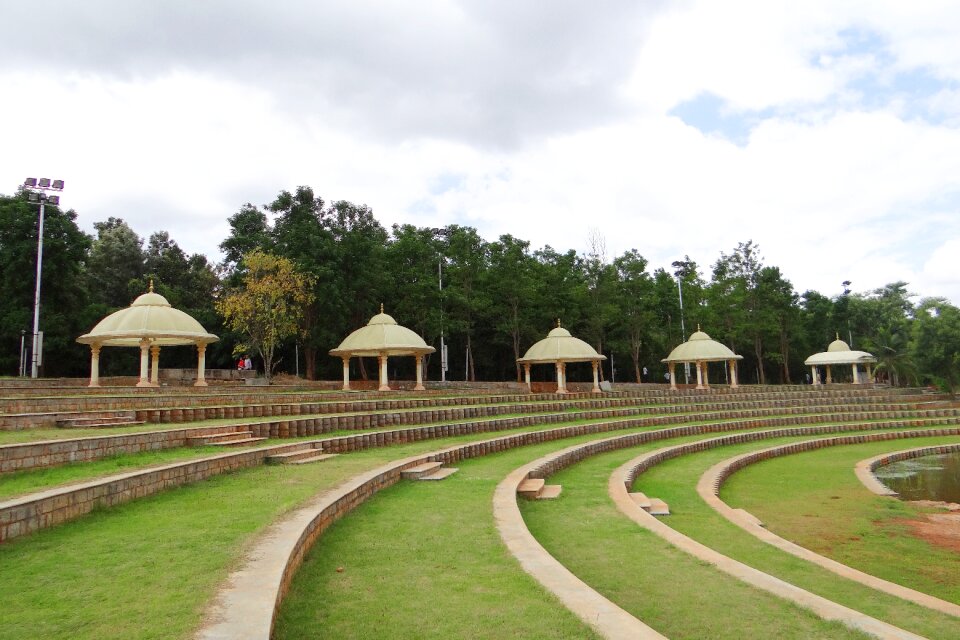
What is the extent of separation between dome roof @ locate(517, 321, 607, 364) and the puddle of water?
14109 millimetres

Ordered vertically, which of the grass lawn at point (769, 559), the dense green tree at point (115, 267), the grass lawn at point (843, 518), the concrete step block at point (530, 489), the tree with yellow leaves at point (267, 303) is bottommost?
the grass lawn at point (843, 518)

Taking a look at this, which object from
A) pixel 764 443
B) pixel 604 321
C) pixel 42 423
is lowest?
pixel 764 443

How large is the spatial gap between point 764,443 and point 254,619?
15.1 meters

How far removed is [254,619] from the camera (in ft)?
9.65

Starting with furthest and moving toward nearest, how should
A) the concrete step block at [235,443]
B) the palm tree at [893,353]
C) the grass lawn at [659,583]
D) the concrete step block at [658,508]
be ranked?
the palm tree at [893,353] → the concrete step block at [235,443] → the concrete step block at [658,508] → the grass lawn at [659,583]

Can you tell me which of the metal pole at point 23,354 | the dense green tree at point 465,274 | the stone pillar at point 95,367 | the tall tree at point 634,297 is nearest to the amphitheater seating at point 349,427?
the stone pillar at point 95,367

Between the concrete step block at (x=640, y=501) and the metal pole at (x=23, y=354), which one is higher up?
the metal pole at (x=23, y=354)

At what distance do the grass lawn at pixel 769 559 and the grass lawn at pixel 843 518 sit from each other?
2.03ft

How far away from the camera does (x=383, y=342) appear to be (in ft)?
81.2

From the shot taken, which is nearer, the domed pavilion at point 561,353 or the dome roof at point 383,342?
the dome roof at point 383,342

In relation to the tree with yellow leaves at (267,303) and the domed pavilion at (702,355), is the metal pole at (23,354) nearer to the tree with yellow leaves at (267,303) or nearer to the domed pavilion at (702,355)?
the tree with yellow leaves at (267,303)

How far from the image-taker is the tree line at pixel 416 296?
91.0 ft

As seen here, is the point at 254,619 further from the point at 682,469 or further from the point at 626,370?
the point at 626,370

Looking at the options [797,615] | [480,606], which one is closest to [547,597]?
[480,606]
